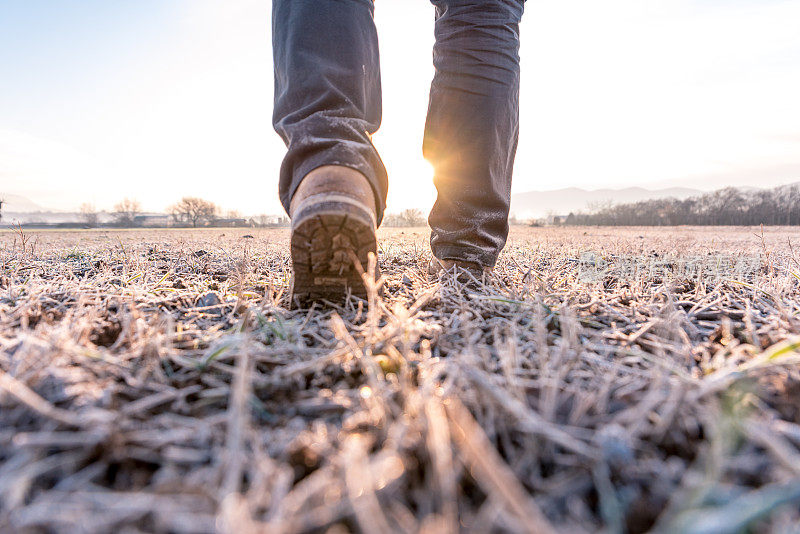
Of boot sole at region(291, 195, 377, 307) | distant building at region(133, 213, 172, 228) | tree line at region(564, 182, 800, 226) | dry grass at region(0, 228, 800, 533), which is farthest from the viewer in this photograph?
distant building at region(133, 213, 172, 228)

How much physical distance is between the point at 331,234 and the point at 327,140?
34cm

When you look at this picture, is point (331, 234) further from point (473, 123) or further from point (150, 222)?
point (150, 222)

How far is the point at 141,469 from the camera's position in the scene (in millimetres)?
532

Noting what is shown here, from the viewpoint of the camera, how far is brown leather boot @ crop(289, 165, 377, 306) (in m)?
1.11

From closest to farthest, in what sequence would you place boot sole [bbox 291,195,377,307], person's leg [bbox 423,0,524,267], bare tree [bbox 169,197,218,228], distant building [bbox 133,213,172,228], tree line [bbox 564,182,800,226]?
boot sole [bbox 291,195,377,307], person's leg [bbox 423,0,524,267], tree line [bbox 564,182,800,226], distant building [bbox 133,213,172,228], bare tree [bbox 169,197,218,228]

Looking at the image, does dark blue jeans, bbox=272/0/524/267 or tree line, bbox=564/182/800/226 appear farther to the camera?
tree line, bbox=564/182/800/226

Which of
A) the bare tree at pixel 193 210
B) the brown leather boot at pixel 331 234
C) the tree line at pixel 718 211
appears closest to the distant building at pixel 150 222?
the bare tree at pixel 193 210

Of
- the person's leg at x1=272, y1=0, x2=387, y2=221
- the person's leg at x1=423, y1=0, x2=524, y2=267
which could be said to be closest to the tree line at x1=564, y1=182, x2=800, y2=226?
the person's leg at x1=423, y1=0, x2=524, y2=267

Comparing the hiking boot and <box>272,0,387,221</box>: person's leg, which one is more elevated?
<box>272,0,387,221</box>: person's leg

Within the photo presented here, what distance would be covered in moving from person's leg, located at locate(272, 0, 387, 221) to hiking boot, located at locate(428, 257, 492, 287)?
429 millimetres

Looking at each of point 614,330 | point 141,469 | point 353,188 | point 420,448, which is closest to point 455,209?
point 353,188

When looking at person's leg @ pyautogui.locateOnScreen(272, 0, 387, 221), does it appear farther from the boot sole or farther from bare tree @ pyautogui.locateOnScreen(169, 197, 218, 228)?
bare tree @ pyautogui.locateOnScreen(169, 197, 218, 228)

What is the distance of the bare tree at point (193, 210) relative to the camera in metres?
49.7

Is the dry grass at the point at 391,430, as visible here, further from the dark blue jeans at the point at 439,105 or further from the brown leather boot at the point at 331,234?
the dark blue jeans at the point at 439,105
